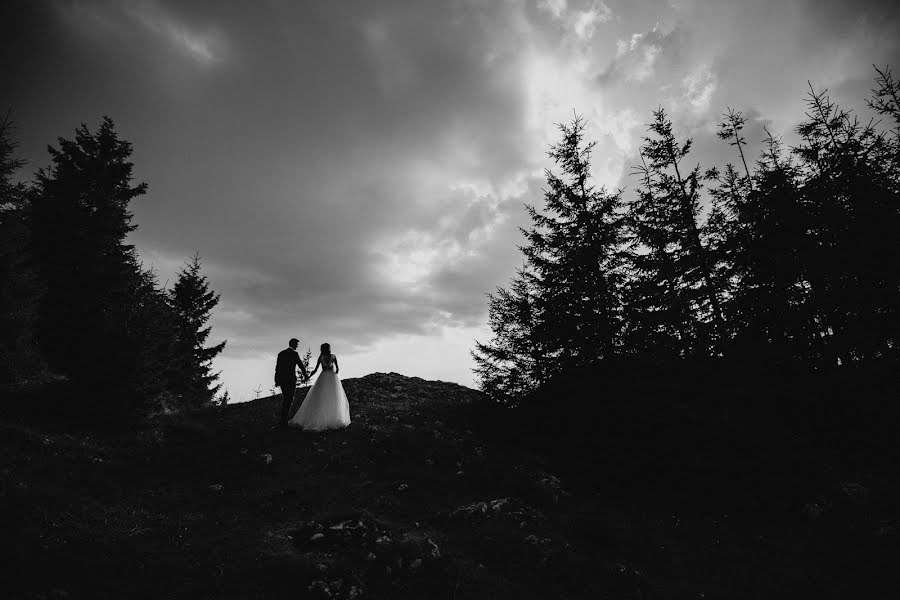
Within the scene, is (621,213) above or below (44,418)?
above

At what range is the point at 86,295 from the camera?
15.9m

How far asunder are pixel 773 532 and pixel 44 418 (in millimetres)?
21030

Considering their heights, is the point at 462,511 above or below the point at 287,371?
below

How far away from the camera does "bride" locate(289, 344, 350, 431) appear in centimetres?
1462

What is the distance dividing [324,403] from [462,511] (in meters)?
7.84

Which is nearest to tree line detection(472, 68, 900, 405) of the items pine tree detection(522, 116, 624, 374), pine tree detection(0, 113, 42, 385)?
pine tree detection(522, 116, 624, 374)

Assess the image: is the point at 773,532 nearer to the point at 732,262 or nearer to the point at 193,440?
the point at 732,262

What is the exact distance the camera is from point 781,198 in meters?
18.5

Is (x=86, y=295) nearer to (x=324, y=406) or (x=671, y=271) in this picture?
(x=324, y=406)

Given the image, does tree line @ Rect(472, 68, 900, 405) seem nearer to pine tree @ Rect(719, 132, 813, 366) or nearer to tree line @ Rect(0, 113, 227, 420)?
pine tree @ Rect(719, 132, 813, 366)

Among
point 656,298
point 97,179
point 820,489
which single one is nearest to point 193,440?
point 97,179

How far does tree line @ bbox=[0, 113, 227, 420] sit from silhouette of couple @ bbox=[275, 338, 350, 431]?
13.3ft

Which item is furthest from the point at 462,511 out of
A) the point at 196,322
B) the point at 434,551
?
the point at 196,322

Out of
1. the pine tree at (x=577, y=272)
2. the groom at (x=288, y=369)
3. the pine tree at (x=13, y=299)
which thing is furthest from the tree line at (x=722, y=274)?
the pine tree at (x=13, y=299)
